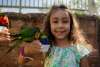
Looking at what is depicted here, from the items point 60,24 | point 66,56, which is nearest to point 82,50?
point 66,56

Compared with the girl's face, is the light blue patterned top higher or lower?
lower

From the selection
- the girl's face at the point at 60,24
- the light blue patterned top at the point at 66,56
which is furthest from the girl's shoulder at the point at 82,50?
the girl's face at the point at 60,24

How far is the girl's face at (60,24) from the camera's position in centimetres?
246

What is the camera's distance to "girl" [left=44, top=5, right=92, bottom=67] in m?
2.44

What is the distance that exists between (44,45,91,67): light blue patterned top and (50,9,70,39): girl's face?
10 cm

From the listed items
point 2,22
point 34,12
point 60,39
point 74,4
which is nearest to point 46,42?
point 60,39

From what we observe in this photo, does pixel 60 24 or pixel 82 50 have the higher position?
pixel 60 24

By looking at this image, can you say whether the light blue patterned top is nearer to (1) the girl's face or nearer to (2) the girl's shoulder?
(2) the girl's shoulder

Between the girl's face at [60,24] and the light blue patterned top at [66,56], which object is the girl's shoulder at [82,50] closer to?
the light blue patterned top at [66,56]

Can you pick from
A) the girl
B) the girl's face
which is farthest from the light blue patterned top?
the girl's face

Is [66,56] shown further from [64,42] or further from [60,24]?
[60,24]

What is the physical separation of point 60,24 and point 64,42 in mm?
159

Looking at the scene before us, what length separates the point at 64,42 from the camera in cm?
252

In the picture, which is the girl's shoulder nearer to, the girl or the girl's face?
the girl
